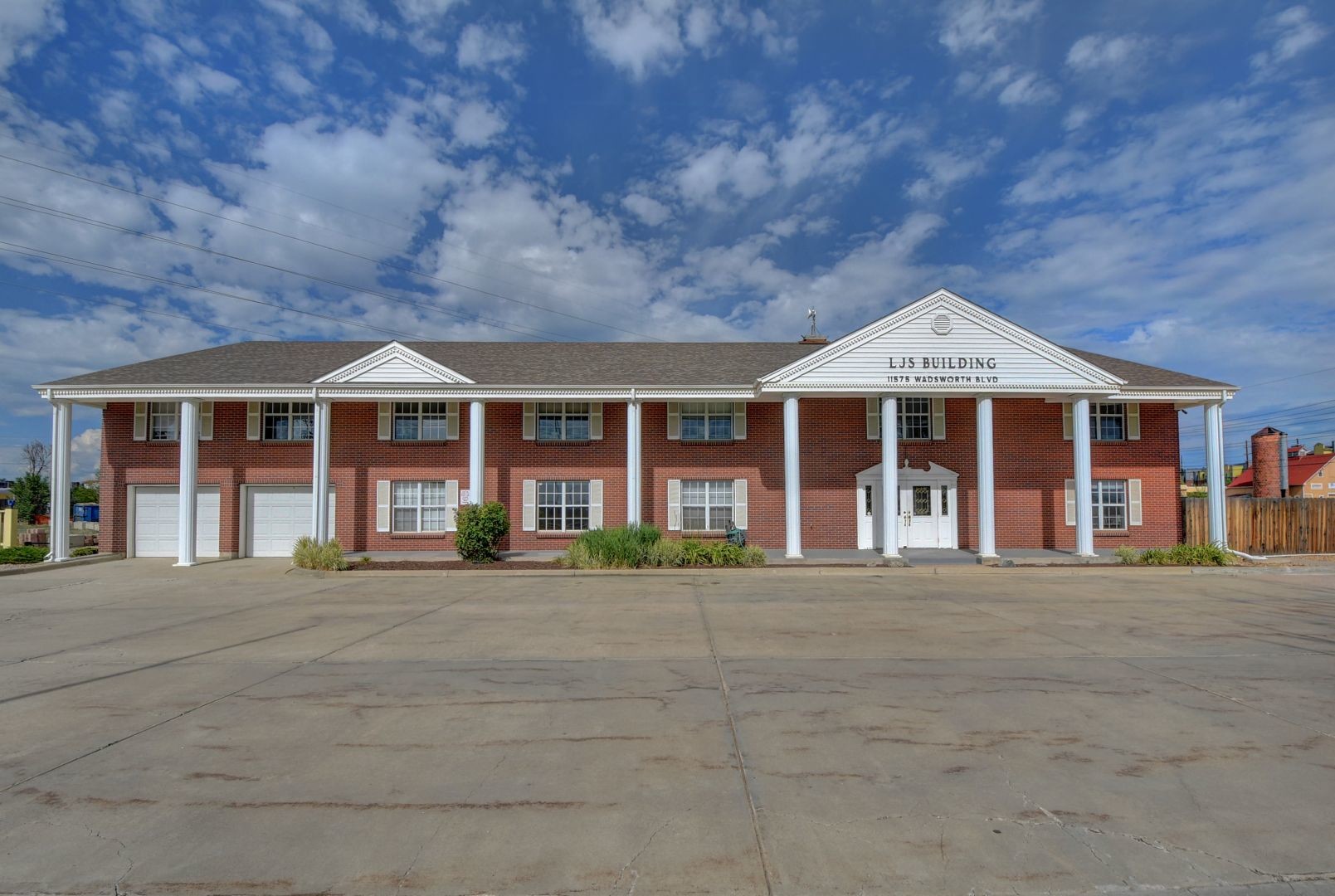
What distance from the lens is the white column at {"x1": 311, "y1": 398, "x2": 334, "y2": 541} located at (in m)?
19.2

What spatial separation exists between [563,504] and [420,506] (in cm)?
437

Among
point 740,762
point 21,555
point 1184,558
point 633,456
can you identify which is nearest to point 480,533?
point 633,456

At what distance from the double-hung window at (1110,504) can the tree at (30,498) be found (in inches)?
2428

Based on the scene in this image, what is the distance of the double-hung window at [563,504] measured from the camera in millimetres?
21047

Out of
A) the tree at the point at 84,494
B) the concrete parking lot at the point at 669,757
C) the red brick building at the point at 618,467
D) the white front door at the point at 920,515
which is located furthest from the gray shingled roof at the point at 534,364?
the tree at the point at 84,494

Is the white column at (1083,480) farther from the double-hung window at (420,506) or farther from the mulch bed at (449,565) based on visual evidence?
the double-hung window at (420,506)

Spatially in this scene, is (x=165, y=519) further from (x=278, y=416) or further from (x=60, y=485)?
(x=278, y=416)

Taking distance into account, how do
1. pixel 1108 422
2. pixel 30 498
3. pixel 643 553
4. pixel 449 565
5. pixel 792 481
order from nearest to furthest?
pixel 643 553, pixel 449 565, pixel 792 481, pixel 1108 422, pixel 30 498

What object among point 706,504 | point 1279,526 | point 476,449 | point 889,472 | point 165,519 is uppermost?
point 476,449

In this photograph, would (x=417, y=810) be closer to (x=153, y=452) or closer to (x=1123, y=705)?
(x=1123, y=705)

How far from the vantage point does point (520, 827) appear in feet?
13.2

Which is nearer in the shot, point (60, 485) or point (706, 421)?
point (60, 485)

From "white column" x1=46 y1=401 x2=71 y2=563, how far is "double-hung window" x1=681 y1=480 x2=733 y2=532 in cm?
1701

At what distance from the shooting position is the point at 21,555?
1809 cm
